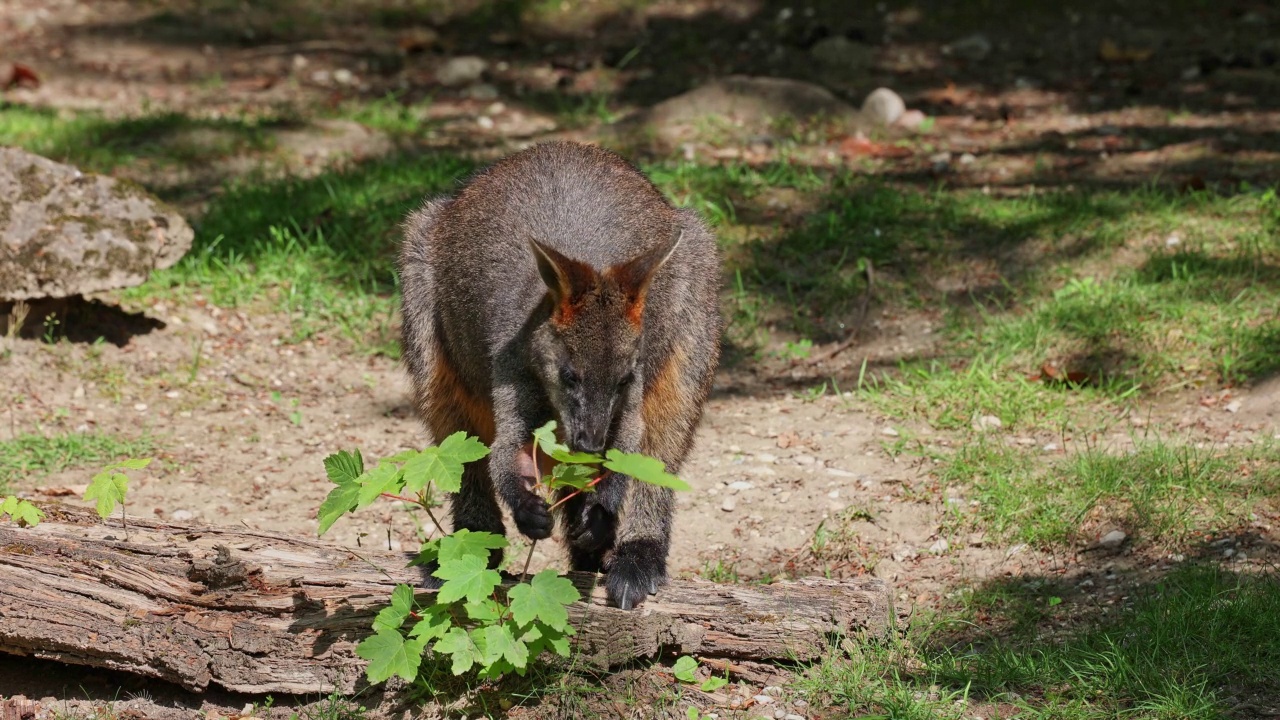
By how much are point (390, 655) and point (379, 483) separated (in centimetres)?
46

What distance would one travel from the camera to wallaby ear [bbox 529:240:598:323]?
12.1 feet

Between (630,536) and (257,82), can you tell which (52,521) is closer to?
(630,536)

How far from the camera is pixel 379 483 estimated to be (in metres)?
3.37

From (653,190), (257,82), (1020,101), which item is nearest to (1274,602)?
(653,190)

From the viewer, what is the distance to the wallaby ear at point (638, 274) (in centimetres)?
377

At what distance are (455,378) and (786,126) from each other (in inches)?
177

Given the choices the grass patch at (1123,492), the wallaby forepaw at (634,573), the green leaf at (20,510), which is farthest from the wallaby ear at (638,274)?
the green leaf at (20,510)

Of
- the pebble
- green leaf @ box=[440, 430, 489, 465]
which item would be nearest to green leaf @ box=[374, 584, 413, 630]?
green leaf @ box=[440, 430, 489, 465]

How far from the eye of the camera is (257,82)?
33.5 feet

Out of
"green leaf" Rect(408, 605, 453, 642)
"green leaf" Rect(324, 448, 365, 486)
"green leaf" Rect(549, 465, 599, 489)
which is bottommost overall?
"green leaf" Rect(408, 605, 453, 642)

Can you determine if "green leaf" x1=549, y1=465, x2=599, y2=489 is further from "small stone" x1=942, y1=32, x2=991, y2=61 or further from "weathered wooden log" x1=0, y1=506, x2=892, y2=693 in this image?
"small stone" x1=942, y1=32, x2=991, y2=61

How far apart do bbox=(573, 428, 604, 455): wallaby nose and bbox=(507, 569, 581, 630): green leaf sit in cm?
39

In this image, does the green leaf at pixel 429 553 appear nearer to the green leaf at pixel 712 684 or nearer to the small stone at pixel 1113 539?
the green leaf at pixel 712 684

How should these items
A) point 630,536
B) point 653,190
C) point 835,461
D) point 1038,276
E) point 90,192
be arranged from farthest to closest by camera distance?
point 1038,276 → point 90,192 → point 835,461 → point 653,190 → point 630,536
